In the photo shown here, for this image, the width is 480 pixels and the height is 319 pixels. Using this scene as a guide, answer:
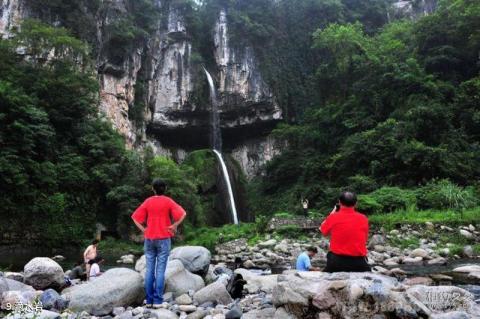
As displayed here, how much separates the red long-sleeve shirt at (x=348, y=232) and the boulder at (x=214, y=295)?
71.4 inches

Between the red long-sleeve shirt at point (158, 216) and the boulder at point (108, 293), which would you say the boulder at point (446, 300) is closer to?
the red long-sleeve shirt at point (158, 216)

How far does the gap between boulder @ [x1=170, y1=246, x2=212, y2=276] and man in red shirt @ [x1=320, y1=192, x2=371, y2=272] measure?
3068mm

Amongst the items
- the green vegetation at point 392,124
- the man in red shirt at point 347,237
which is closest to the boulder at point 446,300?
the man in red shirt at point 347,237

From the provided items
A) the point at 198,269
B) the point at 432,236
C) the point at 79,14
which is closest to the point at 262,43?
the point at 79,14

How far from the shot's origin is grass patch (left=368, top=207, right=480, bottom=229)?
544 inches

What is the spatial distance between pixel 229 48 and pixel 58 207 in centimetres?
1758

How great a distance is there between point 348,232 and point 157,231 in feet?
7.09

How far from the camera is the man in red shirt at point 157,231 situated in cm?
479

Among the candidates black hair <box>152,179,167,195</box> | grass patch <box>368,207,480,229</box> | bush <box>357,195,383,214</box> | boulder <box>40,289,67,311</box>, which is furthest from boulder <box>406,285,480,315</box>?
bush <box>357,195,383,214</box>

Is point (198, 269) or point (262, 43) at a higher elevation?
point (262, 43)

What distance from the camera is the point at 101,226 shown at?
66.9 ft

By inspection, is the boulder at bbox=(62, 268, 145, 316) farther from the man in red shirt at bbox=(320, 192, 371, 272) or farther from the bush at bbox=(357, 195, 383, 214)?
the bush at bbox=(357, 195, 383, 214)

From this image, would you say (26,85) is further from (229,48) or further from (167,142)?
(229,48)

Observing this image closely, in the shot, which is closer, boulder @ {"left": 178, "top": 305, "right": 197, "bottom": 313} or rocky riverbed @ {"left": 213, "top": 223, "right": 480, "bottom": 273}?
boulder @ {"left": 178, "top": 305, "right": 197, "bottom": 313}
